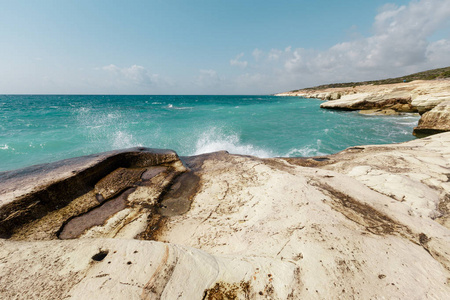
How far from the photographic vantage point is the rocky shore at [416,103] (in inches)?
458

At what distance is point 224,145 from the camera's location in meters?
11.8

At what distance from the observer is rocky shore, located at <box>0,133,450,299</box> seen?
1818mm

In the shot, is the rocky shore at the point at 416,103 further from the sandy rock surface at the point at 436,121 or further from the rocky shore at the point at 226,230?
the rocky shore at the point at 226,230

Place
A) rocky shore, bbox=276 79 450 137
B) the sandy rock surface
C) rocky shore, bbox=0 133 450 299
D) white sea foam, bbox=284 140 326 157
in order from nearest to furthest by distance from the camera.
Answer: rocky shore, bbox=0 133 450 299
white sea foam, bbox=284 140 326 157
the sandy rock surface
rocky shore, bbox=276 79 450 137

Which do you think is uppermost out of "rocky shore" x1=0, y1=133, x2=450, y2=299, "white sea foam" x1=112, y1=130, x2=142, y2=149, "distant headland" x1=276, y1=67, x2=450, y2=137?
"distant headland" x1=276, y1=67, x2=450, y2=137

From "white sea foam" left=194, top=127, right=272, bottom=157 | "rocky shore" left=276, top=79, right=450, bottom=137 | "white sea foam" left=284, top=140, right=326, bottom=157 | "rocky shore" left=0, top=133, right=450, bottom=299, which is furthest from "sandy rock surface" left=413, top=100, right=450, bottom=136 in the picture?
"white sea foam" left=194, top=127, right=272, bottom=157

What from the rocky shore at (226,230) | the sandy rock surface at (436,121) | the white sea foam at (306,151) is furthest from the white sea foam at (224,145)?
the sandy rock surface at (436,121)

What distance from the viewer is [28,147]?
432 inches

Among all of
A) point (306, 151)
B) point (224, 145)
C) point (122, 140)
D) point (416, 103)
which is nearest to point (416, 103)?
point (416, 103)

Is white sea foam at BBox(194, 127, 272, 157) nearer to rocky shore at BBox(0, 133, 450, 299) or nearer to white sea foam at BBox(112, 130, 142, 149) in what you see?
white sea foam at BBox(112, 130, 142, 149)

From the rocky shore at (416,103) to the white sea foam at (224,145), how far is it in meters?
11.3

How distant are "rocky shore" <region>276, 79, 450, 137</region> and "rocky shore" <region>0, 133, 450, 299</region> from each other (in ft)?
30.4

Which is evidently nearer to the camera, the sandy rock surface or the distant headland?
the sandy rock surface

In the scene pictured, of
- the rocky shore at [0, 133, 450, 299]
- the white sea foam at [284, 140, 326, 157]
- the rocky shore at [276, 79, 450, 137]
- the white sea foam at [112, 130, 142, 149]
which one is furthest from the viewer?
the white sea foam at [112, 130, 142, 149]
